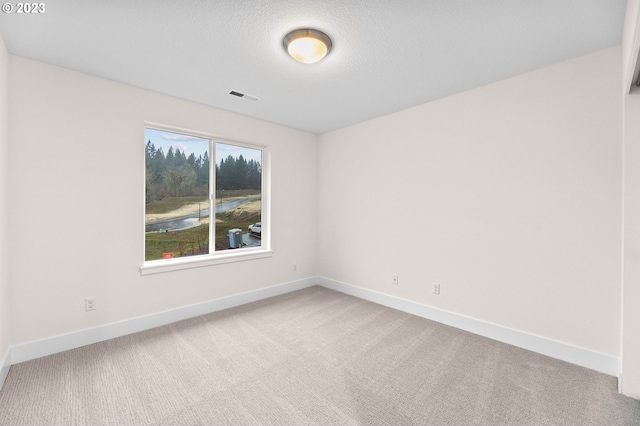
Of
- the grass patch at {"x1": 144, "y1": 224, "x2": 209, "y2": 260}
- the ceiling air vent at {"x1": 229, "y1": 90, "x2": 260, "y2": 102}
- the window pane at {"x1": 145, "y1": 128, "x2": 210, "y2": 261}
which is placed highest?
the ceiling air vent at {"x1": 229, "y1": 90, "x2": 260, "y2": 102}

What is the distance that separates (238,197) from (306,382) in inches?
103

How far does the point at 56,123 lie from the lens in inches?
96.0

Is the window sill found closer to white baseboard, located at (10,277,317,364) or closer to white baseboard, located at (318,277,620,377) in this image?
white baseboard, located at (10,277,317,364)

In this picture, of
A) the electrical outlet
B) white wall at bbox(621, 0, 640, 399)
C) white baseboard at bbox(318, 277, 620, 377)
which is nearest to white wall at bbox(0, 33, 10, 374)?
the electrical outlet

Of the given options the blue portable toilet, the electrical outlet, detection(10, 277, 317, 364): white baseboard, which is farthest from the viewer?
the blue portable toilet

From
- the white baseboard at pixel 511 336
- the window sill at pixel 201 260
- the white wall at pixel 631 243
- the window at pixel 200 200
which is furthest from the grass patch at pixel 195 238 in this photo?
the white wall at pixel 631 243

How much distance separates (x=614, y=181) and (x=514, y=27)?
4.75ft

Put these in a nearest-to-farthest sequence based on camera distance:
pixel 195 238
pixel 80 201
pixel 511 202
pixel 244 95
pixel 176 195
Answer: pixel 80 201 < pixel 511 202 < pixel 244 95 < pixel 176 195 < pixel 195 238

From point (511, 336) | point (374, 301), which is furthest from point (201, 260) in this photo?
point (511, 336)

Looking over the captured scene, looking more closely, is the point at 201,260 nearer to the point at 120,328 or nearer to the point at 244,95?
the point at 120,328

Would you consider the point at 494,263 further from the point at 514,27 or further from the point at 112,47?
the point at 112,47

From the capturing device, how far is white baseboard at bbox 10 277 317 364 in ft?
7.60

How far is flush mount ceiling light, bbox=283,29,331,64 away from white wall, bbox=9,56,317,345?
5.76 ft

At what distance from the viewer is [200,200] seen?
3.53m
